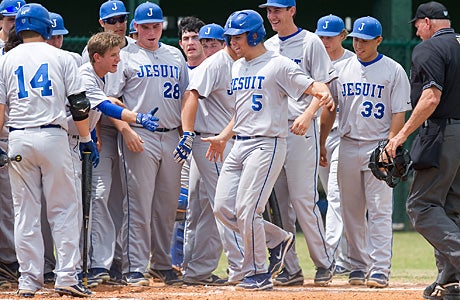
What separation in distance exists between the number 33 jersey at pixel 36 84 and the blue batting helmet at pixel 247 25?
1.27 meters

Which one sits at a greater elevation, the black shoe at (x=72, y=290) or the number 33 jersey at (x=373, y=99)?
the number 33 jersey at (x=373, y=99)

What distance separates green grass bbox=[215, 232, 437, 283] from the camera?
32.5ft

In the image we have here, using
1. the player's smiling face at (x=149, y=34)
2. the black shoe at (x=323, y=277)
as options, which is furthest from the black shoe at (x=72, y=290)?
the player's smiling face at (x=149, y=34)

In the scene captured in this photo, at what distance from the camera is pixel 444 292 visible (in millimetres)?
7293

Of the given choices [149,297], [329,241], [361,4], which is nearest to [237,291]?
[149,297]

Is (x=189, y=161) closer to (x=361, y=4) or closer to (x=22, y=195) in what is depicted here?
(x=22, y=195)

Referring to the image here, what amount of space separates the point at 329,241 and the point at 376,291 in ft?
6.54

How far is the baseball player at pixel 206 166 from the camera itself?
8.40m

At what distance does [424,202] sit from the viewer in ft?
24.1

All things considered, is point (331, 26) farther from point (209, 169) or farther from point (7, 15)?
point (7, 15)

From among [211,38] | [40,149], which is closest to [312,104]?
[211,38]

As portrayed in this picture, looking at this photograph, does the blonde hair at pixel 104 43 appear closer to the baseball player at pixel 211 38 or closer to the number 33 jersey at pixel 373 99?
the baseball player at pixel 211 38

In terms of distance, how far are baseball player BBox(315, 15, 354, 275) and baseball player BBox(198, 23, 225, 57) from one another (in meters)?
1.03

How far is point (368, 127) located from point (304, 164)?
61 centimetres
